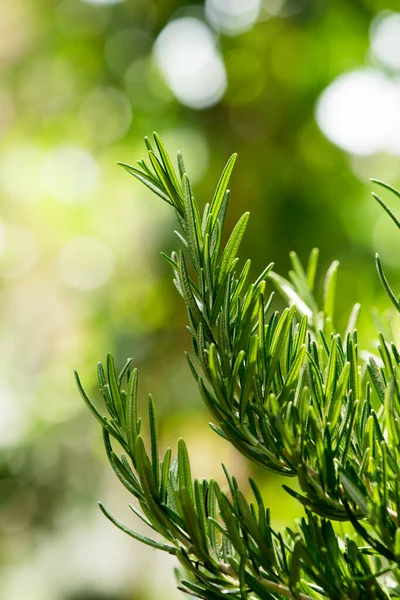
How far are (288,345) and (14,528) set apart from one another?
41.3 inches

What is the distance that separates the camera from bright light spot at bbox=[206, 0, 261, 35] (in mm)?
890

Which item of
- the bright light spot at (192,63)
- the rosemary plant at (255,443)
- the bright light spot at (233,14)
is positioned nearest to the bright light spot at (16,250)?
the bright light spot at (192,63)

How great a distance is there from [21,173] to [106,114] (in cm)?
18

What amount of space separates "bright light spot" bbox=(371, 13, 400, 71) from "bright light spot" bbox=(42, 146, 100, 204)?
0.47 metres

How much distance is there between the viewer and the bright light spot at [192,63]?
91cm

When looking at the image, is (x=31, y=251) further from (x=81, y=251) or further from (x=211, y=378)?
(x=211, y=378)

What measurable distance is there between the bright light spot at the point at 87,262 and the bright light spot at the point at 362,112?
395 mm

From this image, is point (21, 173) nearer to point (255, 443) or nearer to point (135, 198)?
point (135, 198)

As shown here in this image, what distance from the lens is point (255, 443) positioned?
0.11m

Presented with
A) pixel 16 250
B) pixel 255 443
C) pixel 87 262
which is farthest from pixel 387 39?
pixel 255 443

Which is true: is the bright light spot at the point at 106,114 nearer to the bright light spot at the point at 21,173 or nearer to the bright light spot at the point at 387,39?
the bright light spot at the point at 21,173

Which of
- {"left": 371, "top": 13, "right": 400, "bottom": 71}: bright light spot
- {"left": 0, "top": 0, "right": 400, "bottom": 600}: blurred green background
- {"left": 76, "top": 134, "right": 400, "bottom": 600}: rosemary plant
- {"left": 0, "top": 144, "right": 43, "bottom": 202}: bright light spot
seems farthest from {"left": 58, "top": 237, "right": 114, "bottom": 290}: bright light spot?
{"left": 76, "top": 134, "right": 400, "bottom": 600}: rosemary plant

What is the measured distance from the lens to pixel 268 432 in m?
0.11

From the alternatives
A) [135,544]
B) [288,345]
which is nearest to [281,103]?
[135,544]
